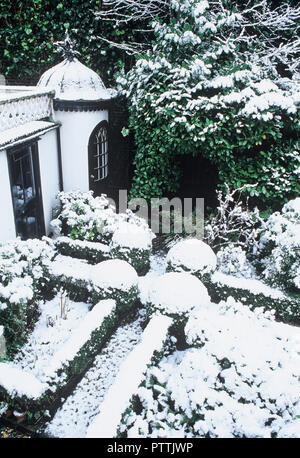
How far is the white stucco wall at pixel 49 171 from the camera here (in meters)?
8.55

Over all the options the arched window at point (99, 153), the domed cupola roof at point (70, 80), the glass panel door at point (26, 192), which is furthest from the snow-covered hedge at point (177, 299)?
the domed cupola roof at point (70, 80)

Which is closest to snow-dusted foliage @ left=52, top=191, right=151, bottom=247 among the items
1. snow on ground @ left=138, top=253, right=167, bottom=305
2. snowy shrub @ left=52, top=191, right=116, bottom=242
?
snowy shrub @ left=52, top=191, right=116, bottom=242

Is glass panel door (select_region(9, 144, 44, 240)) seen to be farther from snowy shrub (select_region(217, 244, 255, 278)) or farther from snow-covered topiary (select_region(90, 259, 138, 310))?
snowy shrub (select_region(217, 244, 255, 278))

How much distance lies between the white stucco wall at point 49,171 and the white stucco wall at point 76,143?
0.98ft

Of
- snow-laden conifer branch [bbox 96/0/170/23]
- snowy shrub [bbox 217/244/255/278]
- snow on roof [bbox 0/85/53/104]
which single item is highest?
snow-laden conifer branch [bbox 96/0/170/23]

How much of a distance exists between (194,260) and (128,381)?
3039 millimetres

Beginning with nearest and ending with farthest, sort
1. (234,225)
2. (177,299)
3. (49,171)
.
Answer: (177,299) < (234,225) < (49,171)

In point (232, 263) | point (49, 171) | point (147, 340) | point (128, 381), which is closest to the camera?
point (128, 381)

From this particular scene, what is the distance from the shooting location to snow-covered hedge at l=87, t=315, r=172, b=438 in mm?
4105

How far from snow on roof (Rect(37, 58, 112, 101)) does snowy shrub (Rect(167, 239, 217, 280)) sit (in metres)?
4.91

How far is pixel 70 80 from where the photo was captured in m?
8.78

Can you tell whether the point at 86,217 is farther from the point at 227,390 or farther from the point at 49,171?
the point at 227,390

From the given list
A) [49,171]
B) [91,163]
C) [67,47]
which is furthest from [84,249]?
[67,47]
